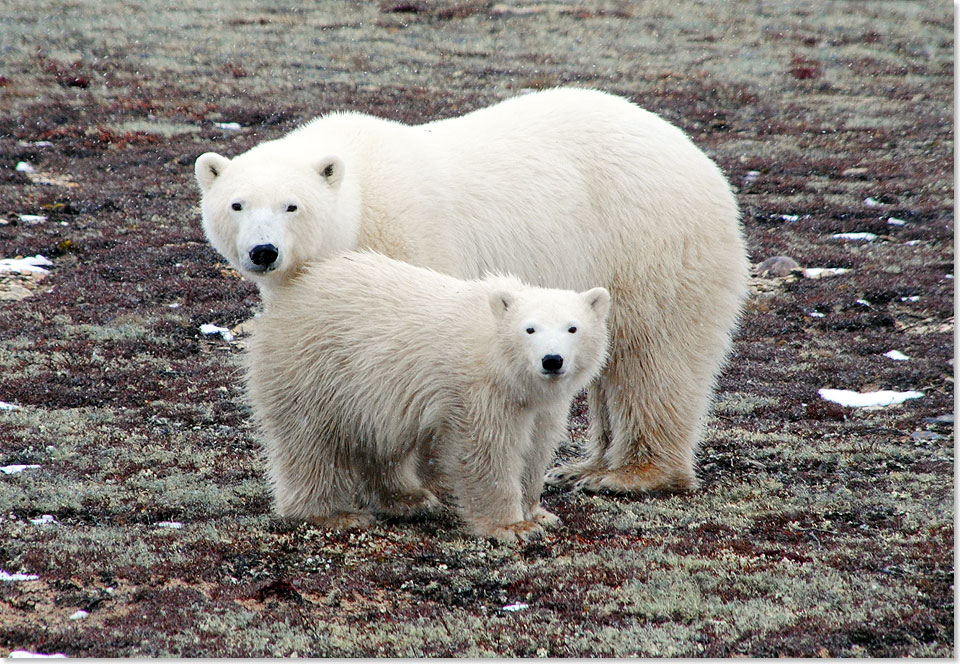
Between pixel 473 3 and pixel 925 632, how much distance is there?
29187mm

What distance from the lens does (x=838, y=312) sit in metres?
13.5

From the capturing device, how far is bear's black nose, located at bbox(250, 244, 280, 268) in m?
6.02

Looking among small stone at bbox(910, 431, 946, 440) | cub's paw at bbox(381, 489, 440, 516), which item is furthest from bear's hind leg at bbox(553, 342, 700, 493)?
small stone at bbox(910, 431, 946, 440)

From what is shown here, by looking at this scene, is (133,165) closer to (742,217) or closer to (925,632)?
(742,217)

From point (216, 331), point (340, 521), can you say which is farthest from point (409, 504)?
point (216, 331)

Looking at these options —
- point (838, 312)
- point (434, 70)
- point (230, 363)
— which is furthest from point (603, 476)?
point (434, 70)

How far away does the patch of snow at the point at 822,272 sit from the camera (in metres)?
15.1

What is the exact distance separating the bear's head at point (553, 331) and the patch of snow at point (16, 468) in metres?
3.66

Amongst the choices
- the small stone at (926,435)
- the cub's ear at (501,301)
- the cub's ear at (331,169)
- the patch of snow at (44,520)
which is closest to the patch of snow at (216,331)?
the patch of snow at (44,520)

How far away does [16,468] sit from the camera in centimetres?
757

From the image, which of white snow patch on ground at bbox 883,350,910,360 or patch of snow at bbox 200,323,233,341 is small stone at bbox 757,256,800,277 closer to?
white snow patch on ground at bbox 883,350,910,360

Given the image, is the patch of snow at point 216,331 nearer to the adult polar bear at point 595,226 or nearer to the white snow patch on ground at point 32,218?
the adult polar bear at point 595,226

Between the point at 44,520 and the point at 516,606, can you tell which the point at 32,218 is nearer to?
the point at 44,520

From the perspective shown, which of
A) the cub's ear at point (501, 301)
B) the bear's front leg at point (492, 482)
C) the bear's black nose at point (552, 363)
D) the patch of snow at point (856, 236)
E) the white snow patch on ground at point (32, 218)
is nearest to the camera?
the bear's black nose at point (552, 363)
